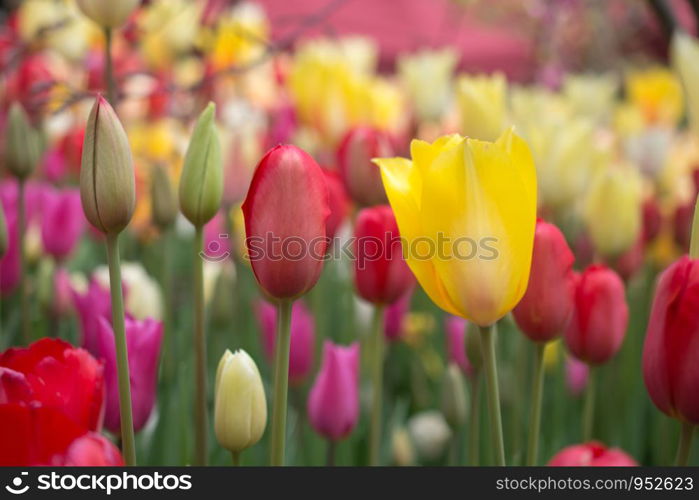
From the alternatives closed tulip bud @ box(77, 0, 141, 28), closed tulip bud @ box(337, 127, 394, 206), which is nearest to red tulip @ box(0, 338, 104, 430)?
closed tulip bud @ box(77, 0, 141, 28)

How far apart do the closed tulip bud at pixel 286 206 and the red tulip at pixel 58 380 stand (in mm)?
93

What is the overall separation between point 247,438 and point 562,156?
0.61 m

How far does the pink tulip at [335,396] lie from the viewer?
Result: 2.27 feet

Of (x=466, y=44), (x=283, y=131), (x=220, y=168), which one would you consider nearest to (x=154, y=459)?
(x=220, y=168)

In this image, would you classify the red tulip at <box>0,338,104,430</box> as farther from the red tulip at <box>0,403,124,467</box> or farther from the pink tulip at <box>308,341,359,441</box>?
the pink tulip at <box>308,341,359,441</box>

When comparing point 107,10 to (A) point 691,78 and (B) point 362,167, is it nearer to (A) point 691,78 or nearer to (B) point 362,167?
(B) point 362,167

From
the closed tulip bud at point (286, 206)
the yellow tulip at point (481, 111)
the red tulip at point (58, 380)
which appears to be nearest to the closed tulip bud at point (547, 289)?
the closed tulip bud at point (286, 206)

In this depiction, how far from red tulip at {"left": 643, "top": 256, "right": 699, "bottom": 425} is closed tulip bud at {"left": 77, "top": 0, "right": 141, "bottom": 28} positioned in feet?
1.42

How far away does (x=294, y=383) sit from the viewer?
0.88m

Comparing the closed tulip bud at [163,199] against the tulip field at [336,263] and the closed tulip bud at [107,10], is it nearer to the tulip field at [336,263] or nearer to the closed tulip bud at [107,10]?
the tulip field at [336,263]

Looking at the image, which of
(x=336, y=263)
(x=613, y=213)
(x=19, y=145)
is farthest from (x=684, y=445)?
(x=336, y=263)

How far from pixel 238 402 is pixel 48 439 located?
0.43ft

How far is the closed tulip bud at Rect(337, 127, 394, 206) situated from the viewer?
836mm

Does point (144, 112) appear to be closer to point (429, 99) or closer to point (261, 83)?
point (261, 83)
